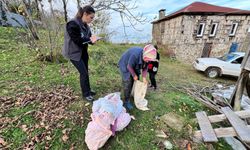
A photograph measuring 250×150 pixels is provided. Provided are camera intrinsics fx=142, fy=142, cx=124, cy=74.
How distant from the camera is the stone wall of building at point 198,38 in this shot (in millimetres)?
13078

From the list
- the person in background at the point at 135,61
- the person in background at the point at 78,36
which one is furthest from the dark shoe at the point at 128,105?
the person in background at the point at 78,36

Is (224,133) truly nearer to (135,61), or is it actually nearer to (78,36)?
(135,61)

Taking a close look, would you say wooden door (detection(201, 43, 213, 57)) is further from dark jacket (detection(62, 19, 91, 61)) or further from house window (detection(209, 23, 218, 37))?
dark jacket (detection(62, 19, 91, 61))

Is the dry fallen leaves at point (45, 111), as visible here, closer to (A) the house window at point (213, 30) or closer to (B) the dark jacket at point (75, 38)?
(B) the dark jacket at point (75, 38)

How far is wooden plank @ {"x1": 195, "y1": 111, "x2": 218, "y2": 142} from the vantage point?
2369 mm

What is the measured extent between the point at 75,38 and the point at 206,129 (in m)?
2.81

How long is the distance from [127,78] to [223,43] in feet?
50.8

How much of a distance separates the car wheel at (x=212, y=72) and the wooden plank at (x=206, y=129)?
5.82 m

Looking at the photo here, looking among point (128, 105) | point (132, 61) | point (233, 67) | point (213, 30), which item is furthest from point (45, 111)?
point (213, 30)

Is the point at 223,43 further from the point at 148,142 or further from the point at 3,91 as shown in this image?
the point at 3,91

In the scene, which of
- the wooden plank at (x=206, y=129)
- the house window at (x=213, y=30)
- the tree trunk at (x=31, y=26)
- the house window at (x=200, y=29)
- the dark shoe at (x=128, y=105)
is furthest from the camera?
the house window at (x=213, y=30)

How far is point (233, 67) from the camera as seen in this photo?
7504 millimetres

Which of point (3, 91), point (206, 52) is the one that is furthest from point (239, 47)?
point (3, 91)

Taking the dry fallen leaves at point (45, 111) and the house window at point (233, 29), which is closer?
the dry fallen leaves at point (45, 111)
